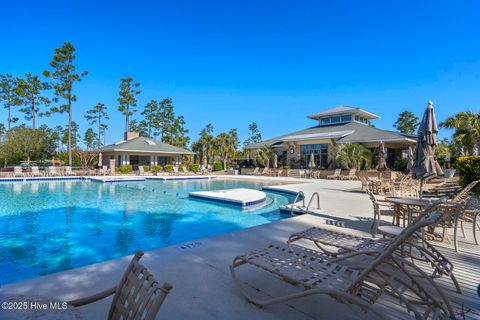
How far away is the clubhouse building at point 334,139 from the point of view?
22.5 meters

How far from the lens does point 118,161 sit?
30.1 metres

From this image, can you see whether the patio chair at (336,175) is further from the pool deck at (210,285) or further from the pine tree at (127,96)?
the pine tree at (127,96)

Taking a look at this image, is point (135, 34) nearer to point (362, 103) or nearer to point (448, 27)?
point (448, 27)

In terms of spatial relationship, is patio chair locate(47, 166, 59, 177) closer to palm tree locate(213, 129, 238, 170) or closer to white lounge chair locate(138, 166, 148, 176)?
white lounge chair locate(138, 166, 148, 176)

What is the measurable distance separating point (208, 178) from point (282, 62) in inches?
538

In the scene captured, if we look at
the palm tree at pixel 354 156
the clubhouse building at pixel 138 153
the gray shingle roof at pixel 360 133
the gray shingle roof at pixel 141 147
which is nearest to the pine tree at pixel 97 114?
the clubhouse building at pixel 138 153

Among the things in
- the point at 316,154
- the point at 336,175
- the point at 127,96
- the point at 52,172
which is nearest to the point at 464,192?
the point at 336,175

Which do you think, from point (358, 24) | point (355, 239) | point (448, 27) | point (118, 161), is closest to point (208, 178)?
point (118, 161)

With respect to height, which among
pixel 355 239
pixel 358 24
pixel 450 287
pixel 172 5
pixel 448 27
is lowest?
pixel 450 287

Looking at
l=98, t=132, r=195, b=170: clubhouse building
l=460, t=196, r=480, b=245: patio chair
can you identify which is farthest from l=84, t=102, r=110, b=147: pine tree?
l=460, t=196, r=480, b=245: patio chair

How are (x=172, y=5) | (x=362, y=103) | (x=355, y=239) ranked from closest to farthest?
(x=355, y=239), (x=172, y=5), (x=362, y=103)

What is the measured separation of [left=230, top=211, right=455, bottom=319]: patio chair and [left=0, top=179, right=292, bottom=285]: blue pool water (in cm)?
408

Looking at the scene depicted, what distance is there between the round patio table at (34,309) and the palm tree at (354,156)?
73.2ft

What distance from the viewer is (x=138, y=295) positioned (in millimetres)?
1500
